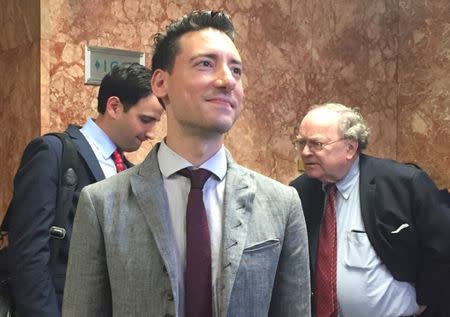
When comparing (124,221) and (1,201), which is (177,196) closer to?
(124,221)

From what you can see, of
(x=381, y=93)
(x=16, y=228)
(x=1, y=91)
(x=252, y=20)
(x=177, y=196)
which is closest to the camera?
(x=177, y=196)

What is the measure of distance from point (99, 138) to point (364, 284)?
1284 mm

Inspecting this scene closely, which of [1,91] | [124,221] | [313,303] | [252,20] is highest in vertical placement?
[252,20]

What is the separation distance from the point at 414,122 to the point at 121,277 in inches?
134

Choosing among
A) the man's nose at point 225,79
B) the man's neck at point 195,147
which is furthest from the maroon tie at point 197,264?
the man's nose at point 225,79

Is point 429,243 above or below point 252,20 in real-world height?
below

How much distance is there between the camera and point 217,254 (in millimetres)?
1370

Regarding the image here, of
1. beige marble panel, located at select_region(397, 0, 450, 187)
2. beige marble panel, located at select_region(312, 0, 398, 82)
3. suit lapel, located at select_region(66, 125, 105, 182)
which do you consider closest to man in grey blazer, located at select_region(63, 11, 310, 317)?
suit lapel, located at select_region(66, 125, 105, 182)

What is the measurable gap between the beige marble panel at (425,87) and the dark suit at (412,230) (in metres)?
1.71

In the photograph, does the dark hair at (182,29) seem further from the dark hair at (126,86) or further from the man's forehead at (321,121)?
the man's forehead at (321,121)

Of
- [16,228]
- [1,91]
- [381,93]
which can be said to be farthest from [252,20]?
[16,228]

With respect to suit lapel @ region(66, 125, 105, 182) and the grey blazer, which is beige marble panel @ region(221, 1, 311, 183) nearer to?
suit lapel @ region(66, 125, 105, 182)

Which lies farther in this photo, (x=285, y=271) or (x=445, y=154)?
(x=445, y=154)

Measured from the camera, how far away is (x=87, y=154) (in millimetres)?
2223
